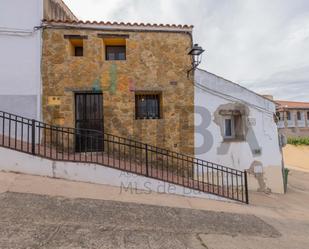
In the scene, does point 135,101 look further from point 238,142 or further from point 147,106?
point 238,142

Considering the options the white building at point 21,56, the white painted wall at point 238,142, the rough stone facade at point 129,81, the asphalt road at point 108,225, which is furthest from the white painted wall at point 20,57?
the white painted wall at point 238,142

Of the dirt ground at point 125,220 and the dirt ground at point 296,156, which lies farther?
the dirt ground at point 296,156

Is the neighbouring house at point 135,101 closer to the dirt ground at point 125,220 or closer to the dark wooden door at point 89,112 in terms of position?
the dark wooden door at point 89,112

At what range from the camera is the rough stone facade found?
8484 millimetres

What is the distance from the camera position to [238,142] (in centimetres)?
922

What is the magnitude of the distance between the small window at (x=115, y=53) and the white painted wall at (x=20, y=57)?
227 centimetres

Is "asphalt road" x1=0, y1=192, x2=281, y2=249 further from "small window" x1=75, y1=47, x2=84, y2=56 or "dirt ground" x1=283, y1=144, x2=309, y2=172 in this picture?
"dirt ground" x1=283, y1=144, x2=309, y2=172

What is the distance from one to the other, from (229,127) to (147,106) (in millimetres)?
3150

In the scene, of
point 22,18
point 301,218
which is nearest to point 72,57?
point 22,18

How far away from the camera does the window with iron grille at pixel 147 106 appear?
29.9 ft

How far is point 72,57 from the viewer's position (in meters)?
8.59

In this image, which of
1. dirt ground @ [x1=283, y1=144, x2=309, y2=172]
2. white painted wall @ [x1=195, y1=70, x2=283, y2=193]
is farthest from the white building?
dirt ground @ [x1=283, y1=144, x2=309, y2=172]

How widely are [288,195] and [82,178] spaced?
7.41 m

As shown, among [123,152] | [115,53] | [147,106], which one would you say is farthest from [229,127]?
[115,53]
